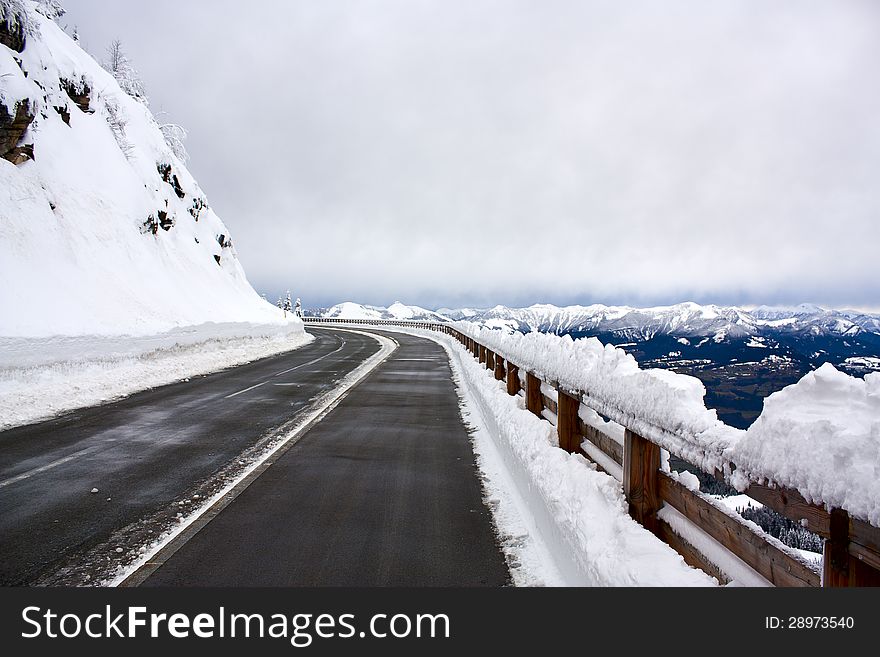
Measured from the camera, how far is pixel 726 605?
8.24 ft

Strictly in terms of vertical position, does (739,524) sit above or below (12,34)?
below

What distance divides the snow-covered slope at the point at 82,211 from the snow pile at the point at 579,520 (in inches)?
590

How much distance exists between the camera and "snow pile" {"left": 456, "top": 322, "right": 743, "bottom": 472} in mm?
2682

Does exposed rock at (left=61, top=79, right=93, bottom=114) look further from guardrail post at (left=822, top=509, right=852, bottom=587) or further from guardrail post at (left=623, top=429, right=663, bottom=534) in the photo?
guardrail post at (left=822, top=509, right=852, bottom=587)

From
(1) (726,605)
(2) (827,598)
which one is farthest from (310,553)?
(2) (827,598)

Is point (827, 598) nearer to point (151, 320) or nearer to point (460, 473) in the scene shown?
point (460, 473)

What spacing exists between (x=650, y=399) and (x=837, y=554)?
1326 mm

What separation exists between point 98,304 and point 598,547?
23.1 meters

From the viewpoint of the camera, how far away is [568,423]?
554 cm

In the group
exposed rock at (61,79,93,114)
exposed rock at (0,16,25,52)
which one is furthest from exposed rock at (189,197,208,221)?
exposed rock at (0,16,25,52)

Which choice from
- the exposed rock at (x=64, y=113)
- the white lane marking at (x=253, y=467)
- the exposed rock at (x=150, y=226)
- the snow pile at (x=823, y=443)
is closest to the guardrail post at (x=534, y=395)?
the white lane marking at (x=253, y=467)

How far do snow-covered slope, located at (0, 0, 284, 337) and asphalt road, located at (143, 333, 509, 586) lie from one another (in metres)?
12.2

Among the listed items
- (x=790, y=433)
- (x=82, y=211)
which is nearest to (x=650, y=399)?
(x=790, y=433)

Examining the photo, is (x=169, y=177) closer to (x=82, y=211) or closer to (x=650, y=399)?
(x=82, y=211)
